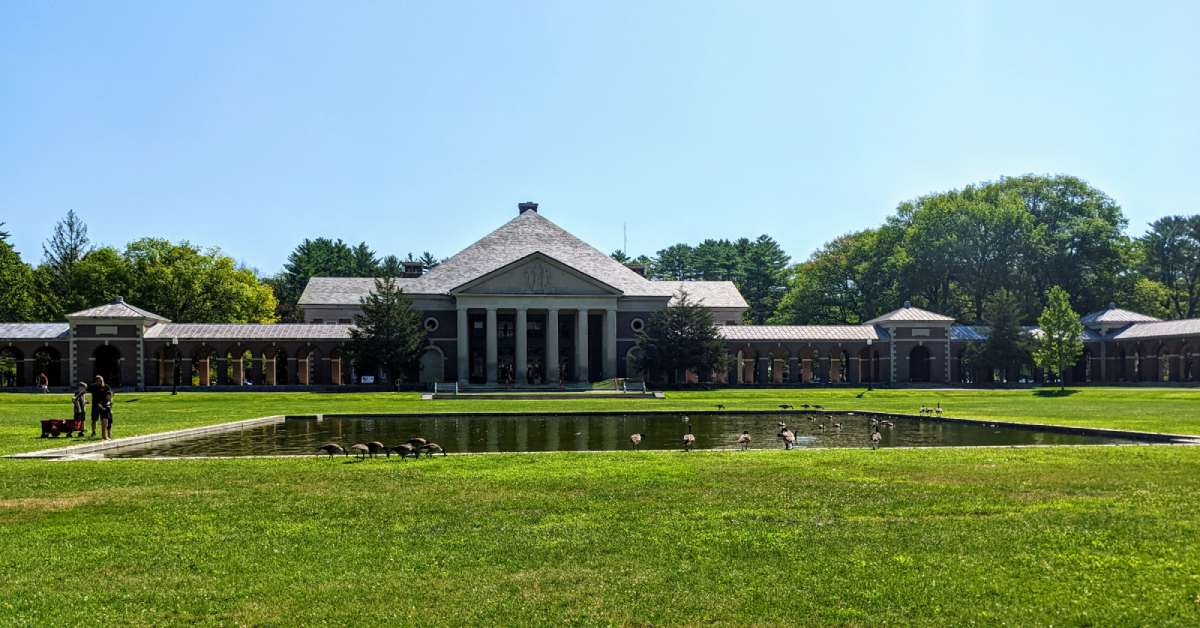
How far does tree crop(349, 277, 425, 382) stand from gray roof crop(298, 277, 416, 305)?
565 inches

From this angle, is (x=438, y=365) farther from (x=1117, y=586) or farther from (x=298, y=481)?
(x=1117, y=586)

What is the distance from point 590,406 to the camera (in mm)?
44500

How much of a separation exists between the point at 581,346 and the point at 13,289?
4948 cm

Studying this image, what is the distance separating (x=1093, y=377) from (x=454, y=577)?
262ft

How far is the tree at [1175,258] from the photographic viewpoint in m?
95.6

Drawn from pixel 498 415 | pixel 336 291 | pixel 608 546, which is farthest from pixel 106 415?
pixel 336 291

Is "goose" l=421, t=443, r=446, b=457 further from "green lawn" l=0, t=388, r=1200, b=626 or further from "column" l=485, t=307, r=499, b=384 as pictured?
"column" l=485, t=307, r=499, b=384

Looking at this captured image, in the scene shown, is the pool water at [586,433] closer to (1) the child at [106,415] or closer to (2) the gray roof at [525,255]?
(1) the child at [106,415]

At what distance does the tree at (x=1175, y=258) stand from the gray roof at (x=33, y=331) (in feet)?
303

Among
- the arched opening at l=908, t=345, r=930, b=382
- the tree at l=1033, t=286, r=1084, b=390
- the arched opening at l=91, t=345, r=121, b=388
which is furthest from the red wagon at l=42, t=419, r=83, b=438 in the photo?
the arched opening at l=908, t=345, r=930, b=382

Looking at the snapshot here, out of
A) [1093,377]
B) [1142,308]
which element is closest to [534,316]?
[1093,377]

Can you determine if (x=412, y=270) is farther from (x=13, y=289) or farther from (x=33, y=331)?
(x=13, y=289)

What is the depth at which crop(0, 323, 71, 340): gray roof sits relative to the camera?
67.9 metres

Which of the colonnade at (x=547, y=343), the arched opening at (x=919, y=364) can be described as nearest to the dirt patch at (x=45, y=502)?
the colonnade at (x=547, y=343)
